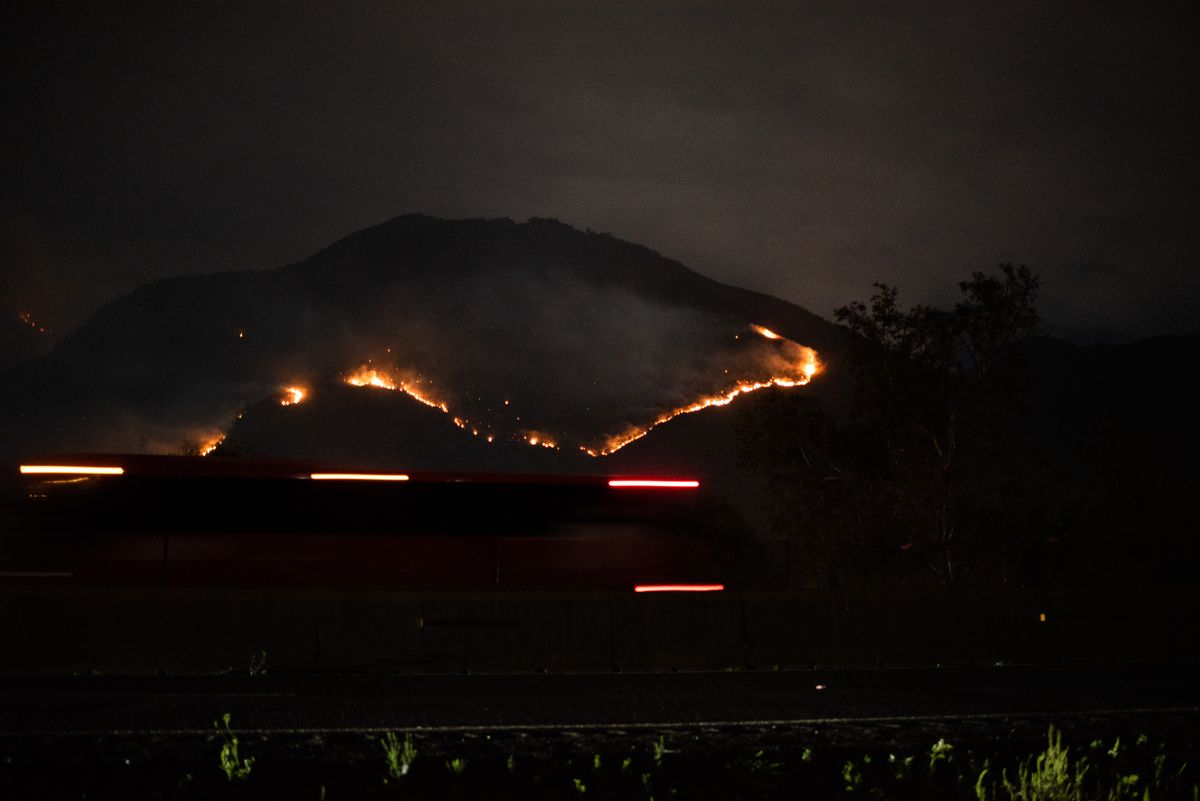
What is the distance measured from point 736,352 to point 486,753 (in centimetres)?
14622

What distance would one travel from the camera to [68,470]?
1825 centimetres

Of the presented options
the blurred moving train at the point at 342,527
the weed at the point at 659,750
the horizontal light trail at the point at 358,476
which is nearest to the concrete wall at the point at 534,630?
the blurred moving train at the point at 342,527

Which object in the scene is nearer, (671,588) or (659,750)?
(659,750)

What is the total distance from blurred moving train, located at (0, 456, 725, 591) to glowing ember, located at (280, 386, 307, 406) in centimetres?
13963

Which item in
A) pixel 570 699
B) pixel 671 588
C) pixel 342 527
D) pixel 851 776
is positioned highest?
pixel 342 527

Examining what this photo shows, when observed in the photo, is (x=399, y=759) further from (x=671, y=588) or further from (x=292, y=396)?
(x=292, y=396)

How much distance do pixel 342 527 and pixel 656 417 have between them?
132 m

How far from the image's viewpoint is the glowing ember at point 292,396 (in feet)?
511

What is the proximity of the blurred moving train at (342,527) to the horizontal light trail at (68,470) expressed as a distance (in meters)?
0.02

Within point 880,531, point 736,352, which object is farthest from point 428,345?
point 880,531

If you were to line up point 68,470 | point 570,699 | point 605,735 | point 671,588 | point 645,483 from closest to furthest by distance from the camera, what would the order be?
point 605,735 < point 570,699 < point 671,588 < point 68,470 < point 645,483

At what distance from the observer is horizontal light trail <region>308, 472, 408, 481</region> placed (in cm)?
1880

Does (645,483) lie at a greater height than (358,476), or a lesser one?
lesser

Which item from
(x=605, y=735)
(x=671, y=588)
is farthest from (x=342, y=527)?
(x=605, y=735)
